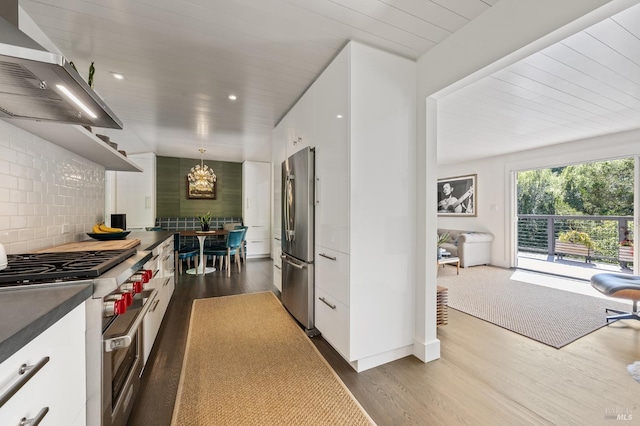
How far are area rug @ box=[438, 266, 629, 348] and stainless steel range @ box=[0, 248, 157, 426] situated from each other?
122 inches

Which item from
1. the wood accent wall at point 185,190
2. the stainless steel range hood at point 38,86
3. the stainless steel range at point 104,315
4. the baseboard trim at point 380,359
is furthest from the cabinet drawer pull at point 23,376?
the wood accent wall at point 185,190

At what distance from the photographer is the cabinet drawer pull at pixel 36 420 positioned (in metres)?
0.58

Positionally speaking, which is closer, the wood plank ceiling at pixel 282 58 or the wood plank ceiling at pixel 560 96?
the wood plank ceiling at pixel 282 58

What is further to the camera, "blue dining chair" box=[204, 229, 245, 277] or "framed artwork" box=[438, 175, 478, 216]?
"framed artwork" box=[438, 175, 478, 216]

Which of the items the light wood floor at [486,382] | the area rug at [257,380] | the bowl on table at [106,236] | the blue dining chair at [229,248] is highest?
the bowl on table at [106,236]

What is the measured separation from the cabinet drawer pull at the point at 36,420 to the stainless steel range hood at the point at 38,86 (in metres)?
1.02

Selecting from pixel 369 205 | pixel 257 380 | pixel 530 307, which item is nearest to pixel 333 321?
pixel 257 380

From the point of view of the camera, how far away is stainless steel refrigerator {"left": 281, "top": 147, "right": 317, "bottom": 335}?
7.68 feet

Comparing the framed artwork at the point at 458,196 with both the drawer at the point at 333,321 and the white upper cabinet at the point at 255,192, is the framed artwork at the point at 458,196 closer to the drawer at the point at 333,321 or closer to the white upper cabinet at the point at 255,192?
the white upper cabinet at the point at 255,192

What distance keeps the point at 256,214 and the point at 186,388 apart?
4.74 metres

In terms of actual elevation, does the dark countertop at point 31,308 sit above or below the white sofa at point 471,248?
above

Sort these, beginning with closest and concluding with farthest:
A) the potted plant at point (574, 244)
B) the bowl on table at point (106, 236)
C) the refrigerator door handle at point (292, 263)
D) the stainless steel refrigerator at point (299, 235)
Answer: the bowl on table at point (106, 236) < the stainless steel refrigerator at point (299, 235) < the refrigerator door handle at point (292, 263) < the potted plant at point (574, 244)

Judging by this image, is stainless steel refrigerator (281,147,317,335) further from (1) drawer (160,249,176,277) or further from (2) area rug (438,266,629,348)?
(2) area rug (438,266,629,348)

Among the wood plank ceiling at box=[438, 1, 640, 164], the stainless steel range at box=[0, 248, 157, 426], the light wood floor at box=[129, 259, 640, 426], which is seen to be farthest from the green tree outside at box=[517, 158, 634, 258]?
the stainless steel range at box=[0, 248, 157, 426]
